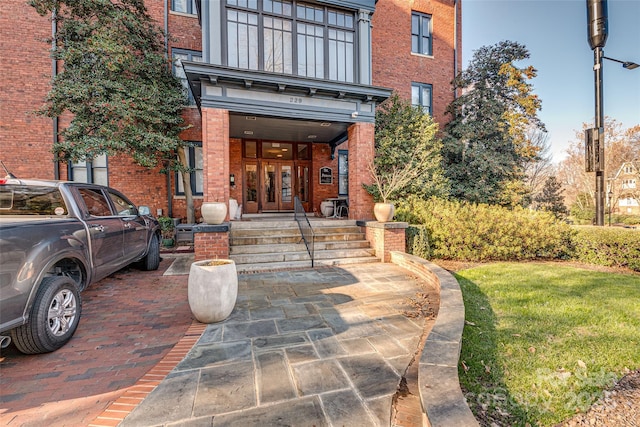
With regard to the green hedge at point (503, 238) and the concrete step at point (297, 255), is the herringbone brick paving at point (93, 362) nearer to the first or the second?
the concrete step at point (297, 255)

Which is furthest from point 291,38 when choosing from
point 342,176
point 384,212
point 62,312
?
point 62,312

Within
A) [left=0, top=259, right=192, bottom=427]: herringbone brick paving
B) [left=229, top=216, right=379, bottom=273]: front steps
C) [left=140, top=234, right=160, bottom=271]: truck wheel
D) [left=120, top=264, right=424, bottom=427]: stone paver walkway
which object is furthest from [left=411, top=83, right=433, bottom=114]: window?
[left=0, top=259, right=192, bottom=427]: herringbone brick paving

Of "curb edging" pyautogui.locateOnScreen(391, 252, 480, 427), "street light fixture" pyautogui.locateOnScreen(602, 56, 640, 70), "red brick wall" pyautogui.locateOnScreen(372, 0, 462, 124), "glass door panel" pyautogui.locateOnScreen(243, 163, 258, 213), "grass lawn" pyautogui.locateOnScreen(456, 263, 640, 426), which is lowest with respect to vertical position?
"grass lawn" pyautogui.locateOnScreen(456, 263, 640, 426)

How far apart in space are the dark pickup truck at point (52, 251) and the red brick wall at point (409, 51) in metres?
11.7

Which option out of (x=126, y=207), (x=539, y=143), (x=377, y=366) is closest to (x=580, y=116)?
(x=539, y=143)

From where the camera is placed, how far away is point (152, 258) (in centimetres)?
595

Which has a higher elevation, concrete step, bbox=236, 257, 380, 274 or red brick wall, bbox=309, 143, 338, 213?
red brick wall, bbox=309, 143, 338, 213

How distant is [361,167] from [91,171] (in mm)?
9775

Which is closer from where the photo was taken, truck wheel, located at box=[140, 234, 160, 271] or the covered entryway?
truck wheel, located at box=[140, 234, 160, 271]

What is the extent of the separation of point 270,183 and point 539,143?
20.8 m

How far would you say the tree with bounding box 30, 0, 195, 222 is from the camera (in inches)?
315

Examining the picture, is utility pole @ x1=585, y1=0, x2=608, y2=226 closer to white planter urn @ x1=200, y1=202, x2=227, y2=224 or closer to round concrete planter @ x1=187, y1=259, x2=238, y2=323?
round concrete planter @ x1=187, y1=259, x2=238, y2=323

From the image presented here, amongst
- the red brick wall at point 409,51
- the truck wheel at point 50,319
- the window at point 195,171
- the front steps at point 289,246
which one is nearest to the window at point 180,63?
the window at point 195,171

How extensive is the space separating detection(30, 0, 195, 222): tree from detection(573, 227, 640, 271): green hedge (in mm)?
11967
